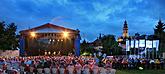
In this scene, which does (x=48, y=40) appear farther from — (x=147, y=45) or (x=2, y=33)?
(x=147, y=45)

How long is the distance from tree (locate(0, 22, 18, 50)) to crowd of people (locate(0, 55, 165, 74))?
2762cm

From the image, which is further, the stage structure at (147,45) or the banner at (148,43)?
the banner at (148,43)

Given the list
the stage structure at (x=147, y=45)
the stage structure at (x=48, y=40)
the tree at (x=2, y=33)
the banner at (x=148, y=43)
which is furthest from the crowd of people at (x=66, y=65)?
the stage structure at (x=48, y=40)

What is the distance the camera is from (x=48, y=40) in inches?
3201

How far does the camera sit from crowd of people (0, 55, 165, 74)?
29.8 metres

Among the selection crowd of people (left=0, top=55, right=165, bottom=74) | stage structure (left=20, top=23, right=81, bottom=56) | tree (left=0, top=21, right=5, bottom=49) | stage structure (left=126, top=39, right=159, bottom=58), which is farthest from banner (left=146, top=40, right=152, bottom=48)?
tree (left=0, top=21, right=5, bottom=49)

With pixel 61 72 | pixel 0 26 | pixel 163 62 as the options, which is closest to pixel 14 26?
pixel 0 26

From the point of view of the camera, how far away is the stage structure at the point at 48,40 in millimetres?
80812

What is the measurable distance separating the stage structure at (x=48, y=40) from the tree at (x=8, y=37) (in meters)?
2.17

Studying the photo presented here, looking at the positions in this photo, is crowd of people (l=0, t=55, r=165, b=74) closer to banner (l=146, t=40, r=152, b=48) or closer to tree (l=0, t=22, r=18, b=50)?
banner (l=146, t=40, r=152, b=48)

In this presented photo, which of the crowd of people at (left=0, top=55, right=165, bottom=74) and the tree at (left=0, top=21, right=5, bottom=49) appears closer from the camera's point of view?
the crowd of people at (left=0, top=55, right=165, bottom=74)

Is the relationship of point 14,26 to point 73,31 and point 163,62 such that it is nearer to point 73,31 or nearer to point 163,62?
point 73,31

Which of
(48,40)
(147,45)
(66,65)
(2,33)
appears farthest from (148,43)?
(66,65)

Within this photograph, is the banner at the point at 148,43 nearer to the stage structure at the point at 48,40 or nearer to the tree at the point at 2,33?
the stage structure at the point at 48,40
